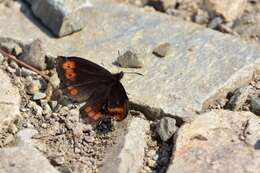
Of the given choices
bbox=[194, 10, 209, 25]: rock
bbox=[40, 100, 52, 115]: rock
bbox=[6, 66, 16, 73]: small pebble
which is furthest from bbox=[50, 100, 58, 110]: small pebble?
bbox=[194, 10, 209, 25]: rock

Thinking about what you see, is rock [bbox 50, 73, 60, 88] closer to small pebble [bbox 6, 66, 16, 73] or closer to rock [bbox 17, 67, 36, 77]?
rock [bbox 17, 67, 36, 77]

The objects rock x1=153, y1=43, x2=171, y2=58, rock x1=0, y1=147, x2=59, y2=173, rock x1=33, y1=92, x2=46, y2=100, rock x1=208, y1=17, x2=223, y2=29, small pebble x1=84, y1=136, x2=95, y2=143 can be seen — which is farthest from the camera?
rock x1=208, y1=17, x2=223, y2=29

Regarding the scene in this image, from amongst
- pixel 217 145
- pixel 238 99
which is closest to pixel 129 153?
pixel 217 145

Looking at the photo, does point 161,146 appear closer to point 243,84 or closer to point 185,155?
point 185,155

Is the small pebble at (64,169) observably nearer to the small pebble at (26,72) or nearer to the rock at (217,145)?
the rock at (217,145)

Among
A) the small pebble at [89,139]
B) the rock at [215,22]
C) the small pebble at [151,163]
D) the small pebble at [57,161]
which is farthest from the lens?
the rock at [215,22]

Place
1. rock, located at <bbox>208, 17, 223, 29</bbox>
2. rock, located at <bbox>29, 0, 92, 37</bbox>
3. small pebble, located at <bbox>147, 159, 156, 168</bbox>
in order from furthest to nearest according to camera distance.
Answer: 1. rock, located at <bbox>208, 17, 223, 29</bbox>
2. rock, located at <bbox>29, 0, 92, 37</bbox>
3. small pebble, located at <bbox>147, 159, 156, 168</bbox>

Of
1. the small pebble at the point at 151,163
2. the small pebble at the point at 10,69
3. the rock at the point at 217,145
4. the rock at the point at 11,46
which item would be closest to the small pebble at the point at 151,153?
the small pebble at the point at 151,163
